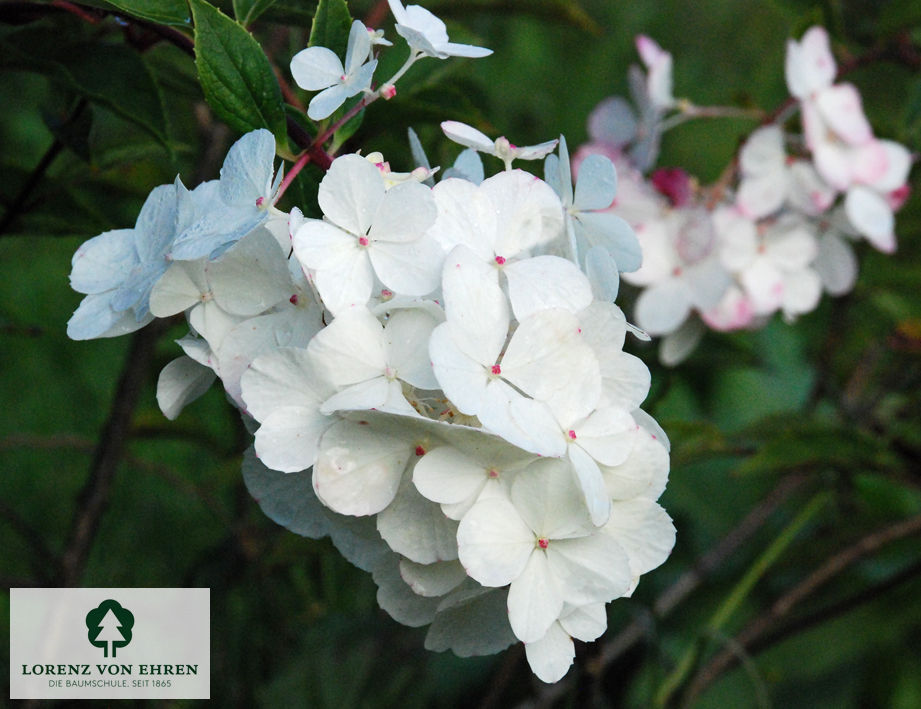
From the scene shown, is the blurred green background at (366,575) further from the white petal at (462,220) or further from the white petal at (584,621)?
the white petal at (584,621)

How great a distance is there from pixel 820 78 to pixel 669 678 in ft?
1.44

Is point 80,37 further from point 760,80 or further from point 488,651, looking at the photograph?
point 760,80

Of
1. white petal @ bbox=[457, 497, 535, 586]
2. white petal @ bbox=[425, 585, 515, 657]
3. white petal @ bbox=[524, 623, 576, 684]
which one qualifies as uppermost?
white petal @ bbox=[457, 497, 535, 586]

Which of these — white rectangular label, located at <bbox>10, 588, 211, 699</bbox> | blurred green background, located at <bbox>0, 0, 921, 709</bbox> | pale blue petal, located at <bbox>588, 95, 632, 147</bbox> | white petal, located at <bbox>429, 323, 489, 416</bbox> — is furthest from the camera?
pale blue petal, located at <bbox>588, 95, 632, 147</bbox>

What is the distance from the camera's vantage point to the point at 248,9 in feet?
1.29

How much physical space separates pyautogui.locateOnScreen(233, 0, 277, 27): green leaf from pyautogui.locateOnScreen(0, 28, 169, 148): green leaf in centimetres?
8

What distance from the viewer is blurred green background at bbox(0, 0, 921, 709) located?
1.83 feet

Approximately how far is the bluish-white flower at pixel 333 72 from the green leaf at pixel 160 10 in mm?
56

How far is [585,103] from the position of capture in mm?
1642

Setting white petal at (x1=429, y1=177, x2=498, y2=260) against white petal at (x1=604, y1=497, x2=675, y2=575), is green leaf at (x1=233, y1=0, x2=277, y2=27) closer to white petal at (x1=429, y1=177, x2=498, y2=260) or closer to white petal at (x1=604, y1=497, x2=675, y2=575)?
white petal at (x1=429, y1=177, x2=498, y2=260)

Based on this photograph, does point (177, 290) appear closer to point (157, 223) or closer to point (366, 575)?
point (157, 223)

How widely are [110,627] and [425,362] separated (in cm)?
24

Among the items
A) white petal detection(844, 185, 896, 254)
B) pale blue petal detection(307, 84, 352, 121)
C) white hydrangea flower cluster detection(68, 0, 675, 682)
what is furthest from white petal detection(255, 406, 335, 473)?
white petal detection(844, 185, 896, 254)

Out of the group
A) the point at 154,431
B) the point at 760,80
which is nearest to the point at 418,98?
the point at 154,431
